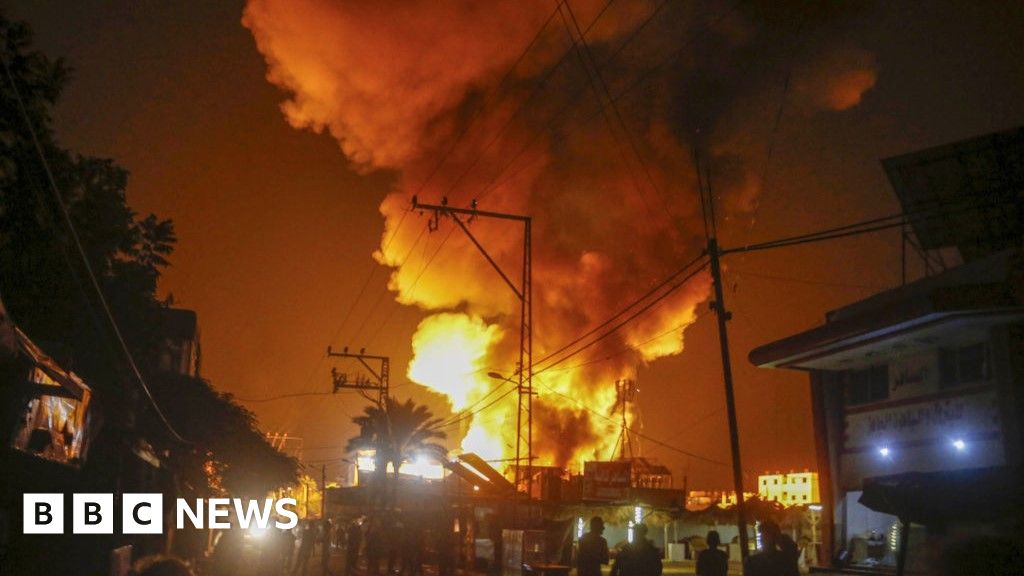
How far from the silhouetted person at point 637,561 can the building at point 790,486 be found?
93614 millimetres

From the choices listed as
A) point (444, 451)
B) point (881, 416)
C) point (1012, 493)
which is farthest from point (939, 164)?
point (444, 451)

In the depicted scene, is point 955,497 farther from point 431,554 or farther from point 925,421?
point 431,554

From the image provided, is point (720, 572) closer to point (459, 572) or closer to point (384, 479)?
point (459, 572)

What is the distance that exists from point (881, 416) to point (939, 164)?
21.7 feet

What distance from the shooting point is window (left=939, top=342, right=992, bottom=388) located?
768 inches

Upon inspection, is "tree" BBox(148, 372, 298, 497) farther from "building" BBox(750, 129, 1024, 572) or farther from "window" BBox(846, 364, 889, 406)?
"window" BBox(846, 364, 889, 406)

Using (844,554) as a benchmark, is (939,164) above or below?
above

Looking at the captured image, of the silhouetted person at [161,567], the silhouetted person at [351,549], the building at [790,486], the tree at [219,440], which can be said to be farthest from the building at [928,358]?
the building at [790,486]

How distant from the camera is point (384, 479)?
43.4 metres

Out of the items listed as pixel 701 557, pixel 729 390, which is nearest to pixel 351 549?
→ pixel 729 390

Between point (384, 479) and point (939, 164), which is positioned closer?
point (939, 164)

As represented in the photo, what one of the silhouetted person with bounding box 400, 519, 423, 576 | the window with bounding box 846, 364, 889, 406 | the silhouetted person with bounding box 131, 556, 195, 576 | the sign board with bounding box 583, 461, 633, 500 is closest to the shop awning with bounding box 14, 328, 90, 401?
the silhouetted person with bounding box 131, 556, 195, 576

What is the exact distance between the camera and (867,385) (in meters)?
23.4

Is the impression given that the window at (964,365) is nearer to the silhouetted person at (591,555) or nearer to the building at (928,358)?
the building at (928,358)
